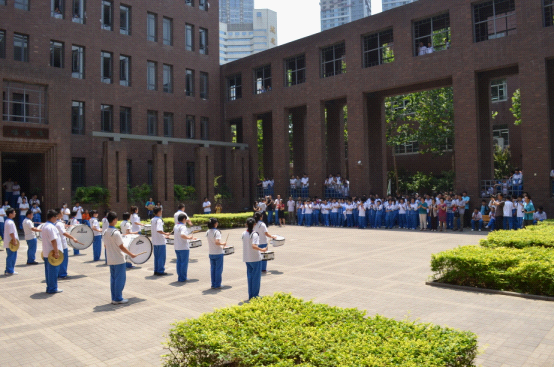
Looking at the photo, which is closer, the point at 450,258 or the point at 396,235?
the point at 450,258

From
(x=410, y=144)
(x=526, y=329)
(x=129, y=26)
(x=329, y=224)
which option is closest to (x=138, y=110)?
(x=129, y=26)

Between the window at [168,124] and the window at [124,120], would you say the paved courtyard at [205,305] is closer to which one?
the window at [124,120]

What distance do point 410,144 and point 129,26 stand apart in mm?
28016

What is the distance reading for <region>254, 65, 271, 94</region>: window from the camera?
35.2 m

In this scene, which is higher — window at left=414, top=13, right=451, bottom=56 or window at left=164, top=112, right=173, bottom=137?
window at left=414, top=13, right=451, bottom=56

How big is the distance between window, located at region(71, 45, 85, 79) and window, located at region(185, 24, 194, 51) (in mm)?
8535

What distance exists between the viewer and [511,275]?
9.02 meters

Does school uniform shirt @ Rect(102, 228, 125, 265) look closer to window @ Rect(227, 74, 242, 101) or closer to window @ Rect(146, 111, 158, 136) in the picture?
window @ Rect(146, 111, 158, 136)

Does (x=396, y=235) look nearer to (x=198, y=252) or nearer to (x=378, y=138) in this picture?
(x=198, y=252)

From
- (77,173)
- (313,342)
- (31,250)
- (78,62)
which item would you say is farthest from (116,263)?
(78,62)

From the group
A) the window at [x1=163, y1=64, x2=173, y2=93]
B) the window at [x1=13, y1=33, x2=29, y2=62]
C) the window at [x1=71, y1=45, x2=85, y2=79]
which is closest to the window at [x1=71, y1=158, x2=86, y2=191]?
the window at [x1=71, y1=45, x2=85, y2=79]

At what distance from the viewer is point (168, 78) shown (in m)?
34.5

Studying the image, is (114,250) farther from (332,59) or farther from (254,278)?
(332,59)

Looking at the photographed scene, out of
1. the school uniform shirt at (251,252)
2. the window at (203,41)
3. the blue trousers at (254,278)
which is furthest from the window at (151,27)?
the blue trousers at (254,278)
